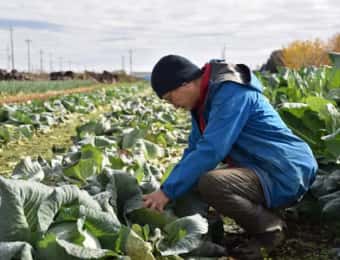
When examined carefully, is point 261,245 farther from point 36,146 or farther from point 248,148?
point 36,146

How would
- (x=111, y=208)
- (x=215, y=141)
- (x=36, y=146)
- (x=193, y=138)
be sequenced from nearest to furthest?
1. (x=111, y=208)
2. (x=215, y=141)
3. (x=193, y=138)
4. (x=36, y=146)

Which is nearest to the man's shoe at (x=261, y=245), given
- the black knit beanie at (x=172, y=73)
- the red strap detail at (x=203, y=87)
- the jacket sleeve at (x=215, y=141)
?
the jacket sleeve at (x=215, y=141)

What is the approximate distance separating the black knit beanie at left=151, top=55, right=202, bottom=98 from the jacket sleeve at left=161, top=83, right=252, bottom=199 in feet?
0.69

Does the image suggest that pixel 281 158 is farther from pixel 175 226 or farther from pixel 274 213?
pixel 175 226

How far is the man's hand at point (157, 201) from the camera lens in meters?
2.80

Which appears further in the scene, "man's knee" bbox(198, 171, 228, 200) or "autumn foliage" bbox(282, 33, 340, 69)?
"autumn foliage" bbox(282, 33, 340, 69)

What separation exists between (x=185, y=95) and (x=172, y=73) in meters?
0.15

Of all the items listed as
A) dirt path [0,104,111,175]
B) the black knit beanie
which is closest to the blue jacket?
the black knit beanie

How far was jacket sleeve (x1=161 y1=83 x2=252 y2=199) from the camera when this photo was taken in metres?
2.80

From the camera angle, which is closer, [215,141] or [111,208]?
[111,208]

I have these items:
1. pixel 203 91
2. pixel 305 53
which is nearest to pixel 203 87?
pixel 203 91

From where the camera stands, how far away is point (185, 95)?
9.71ft

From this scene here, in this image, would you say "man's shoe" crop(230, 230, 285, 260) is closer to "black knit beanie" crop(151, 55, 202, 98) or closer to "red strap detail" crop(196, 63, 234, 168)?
"red strap detail" crop(196, 63, 234, 168)

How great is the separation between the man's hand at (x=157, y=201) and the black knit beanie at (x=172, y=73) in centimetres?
57
